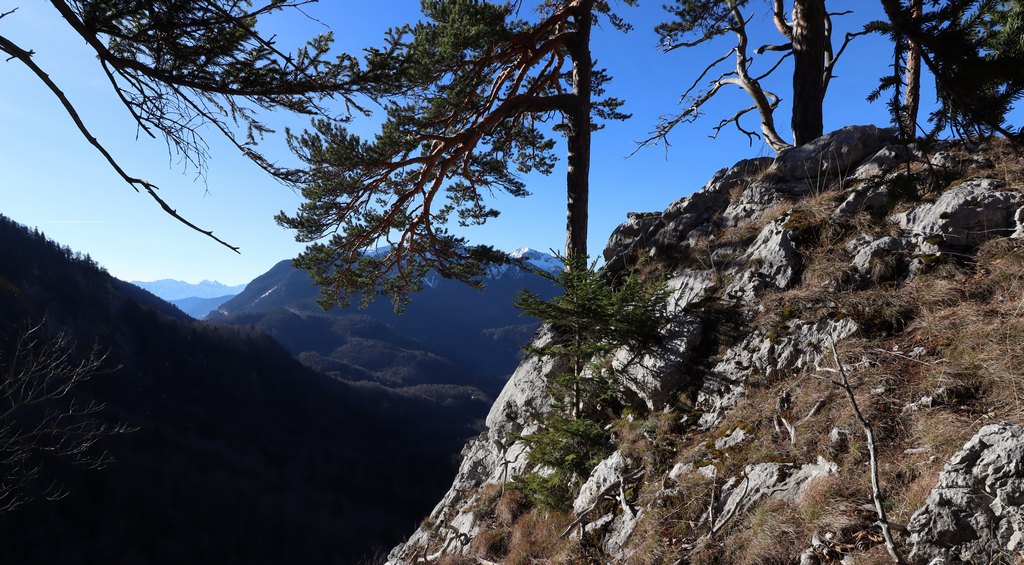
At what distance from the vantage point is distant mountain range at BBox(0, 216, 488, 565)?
187 feet

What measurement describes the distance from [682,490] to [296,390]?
349 ft

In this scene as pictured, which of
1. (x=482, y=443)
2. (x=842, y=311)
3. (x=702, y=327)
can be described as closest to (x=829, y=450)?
(x=842, y=311)

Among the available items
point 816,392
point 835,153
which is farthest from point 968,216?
point 816,392

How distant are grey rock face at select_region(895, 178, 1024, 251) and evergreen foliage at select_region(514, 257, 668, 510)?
252 centimetres

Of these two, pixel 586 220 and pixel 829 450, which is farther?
pixel 586 220

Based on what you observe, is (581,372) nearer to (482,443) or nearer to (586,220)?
(482,443)

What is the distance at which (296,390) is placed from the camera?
322 ft

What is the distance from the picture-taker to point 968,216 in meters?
4.43

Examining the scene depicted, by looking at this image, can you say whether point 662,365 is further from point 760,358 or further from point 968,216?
point 968,216

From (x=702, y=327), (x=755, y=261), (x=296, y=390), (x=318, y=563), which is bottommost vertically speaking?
(x=318, y=563)

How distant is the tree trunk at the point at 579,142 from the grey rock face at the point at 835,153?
296 cm

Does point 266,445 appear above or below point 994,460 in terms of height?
below

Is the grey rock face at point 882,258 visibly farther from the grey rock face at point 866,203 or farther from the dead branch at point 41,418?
the dead branch at point 41,418

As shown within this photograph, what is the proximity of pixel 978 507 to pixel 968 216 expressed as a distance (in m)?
3.52
